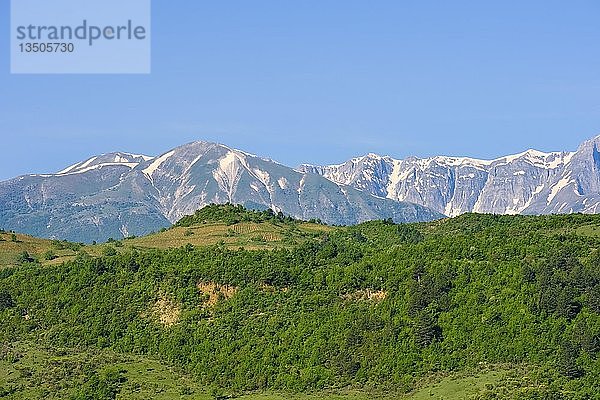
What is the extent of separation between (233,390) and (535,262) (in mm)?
34664

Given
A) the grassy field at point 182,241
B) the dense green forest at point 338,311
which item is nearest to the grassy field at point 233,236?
the grassy field at point 182,241

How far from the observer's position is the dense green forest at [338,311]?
10000cm

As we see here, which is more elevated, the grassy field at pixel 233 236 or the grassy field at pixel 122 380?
the grassy field at pixel 233 236

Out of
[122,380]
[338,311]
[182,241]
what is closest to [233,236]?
[182,241]

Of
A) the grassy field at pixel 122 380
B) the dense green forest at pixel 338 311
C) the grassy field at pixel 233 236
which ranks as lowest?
the grassy field at pixel 122 380

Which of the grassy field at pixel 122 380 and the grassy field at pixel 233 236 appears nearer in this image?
the grassy field at pixel 122 380

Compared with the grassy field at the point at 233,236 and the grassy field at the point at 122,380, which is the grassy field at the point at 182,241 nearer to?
Result: the grassy field at the point at 233,236

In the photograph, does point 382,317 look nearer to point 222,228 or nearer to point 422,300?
point 422,300

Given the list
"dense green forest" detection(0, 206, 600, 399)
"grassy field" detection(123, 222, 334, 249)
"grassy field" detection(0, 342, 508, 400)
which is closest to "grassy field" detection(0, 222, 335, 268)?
"grassy field" detection(123, 222, 334, 249)

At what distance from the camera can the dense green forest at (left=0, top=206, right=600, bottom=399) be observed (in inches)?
3937

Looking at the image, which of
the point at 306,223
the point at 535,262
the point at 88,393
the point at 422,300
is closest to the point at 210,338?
the point at 88,393

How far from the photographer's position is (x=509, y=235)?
431 feet

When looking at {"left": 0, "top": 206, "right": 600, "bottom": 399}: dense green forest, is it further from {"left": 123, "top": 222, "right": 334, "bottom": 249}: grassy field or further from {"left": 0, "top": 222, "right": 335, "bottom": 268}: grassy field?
{"left": 123, "top": 222, "right": 334, "bottom": 249}: grassy field

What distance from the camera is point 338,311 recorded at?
11300 cm
